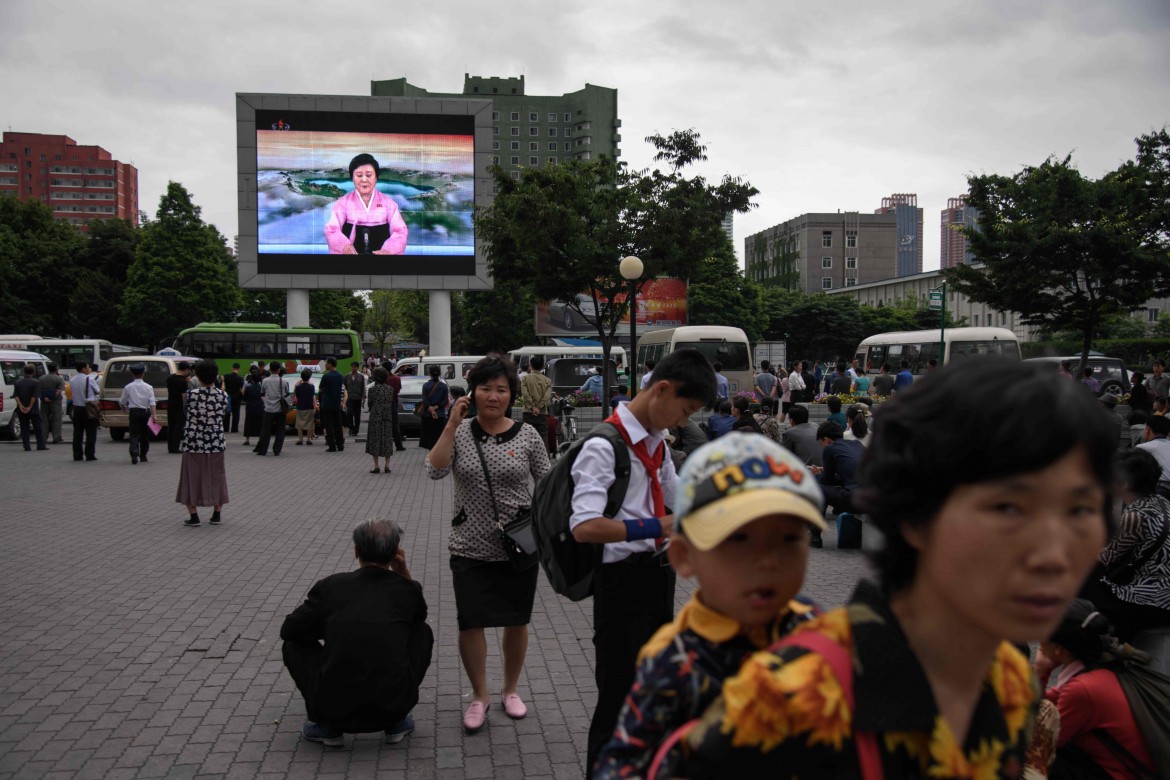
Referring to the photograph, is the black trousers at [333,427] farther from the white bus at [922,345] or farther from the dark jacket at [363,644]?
the white bus at [922,345]

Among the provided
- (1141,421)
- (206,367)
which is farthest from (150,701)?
(1141,421)

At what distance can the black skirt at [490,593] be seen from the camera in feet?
14.7

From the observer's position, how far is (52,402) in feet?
69.1

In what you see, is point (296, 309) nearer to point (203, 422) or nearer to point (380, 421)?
point (380, 421)

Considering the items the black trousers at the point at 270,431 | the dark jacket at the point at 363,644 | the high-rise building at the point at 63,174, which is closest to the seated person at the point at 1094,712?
the dark jacket at the point at 363,644

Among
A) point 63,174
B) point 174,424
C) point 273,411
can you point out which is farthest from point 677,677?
point 63,174

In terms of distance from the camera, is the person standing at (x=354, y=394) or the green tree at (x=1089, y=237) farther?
the green tree at (x=1089, y=237)

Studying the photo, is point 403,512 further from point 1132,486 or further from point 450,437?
point 1132,486

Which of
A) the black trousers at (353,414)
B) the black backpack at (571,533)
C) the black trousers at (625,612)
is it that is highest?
the black backpack at (571,533)

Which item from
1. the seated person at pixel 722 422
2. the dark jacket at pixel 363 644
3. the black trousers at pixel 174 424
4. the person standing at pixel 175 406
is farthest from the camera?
the black trousers at pixel 174 424

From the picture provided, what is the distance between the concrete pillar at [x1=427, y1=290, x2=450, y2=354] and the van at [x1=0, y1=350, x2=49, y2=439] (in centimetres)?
1986

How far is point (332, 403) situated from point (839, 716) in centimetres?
1882

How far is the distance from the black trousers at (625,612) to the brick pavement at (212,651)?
49.5 inches

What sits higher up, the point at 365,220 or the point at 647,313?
the point at 365,220
